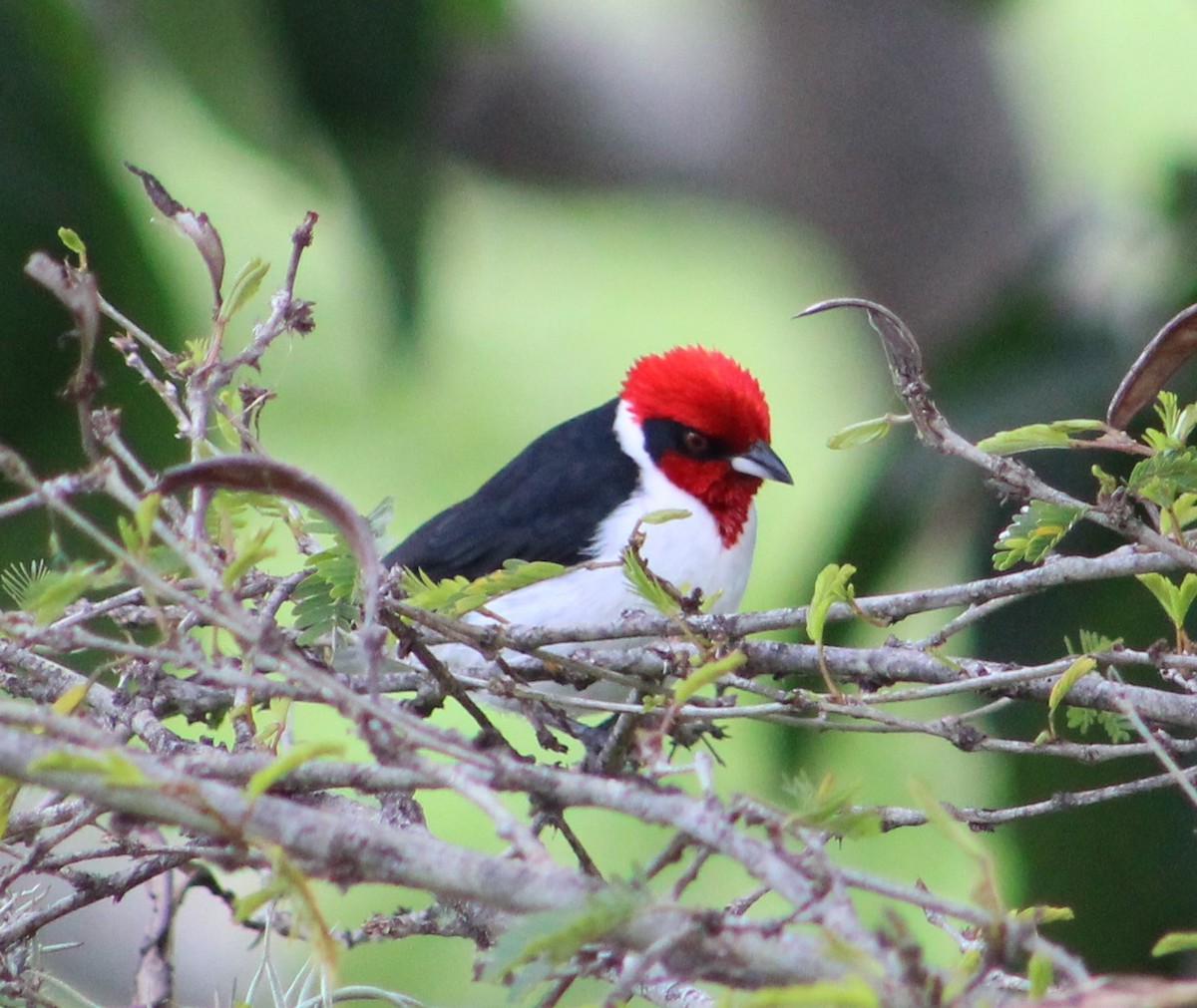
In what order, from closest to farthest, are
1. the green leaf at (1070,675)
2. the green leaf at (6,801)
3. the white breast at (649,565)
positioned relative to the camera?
the green leaf at (6,801) → the green leaf at (1070,675) → the white breast at (649,565)

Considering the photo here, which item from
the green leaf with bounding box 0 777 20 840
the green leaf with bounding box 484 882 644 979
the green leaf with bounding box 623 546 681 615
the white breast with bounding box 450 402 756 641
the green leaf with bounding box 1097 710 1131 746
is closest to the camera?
the green leaf with bounding box 484 882 644 979

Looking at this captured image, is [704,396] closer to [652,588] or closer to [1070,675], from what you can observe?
[652,588]

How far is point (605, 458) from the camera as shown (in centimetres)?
294

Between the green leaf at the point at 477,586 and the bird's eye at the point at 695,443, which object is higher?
the bird's eye at the point at 695,443

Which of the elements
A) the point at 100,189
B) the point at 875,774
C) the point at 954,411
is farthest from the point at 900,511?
the point at 100,189

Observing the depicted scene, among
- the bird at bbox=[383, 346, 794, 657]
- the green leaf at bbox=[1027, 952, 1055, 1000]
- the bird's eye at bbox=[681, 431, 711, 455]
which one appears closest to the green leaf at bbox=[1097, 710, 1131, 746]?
the green leaf at bbox=[1027, 952, 1055, 1000]

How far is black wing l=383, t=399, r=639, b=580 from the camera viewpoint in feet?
8.95

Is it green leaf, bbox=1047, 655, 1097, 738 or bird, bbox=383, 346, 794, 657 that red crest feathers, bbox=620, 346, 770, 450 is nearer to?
bird, bbox=383, 346, 794, 657

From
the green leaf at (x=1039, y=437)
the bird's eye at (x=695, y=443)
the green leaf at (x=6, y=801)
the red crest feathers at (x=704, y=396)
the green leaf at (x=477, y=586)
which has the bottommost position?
the green leaf at (x=6, y=801)

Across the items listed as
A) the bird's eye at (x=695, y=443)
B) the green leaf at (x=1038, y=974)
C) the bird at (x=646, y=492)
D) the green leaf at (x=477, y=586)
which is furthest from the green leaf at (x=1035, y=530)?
the bird's eye at (x=695, y=443)

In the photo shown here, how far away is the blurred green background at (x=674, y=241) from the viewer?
2885mm

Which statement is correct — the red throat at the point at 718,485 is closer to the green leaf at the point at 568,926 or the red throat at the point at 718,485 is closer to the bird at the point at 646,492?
the bird at the point at 646,492

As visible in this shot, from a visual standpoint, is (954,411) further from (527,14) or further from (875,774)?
(527,14)

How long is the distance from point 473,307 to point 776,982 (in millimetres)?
5503
